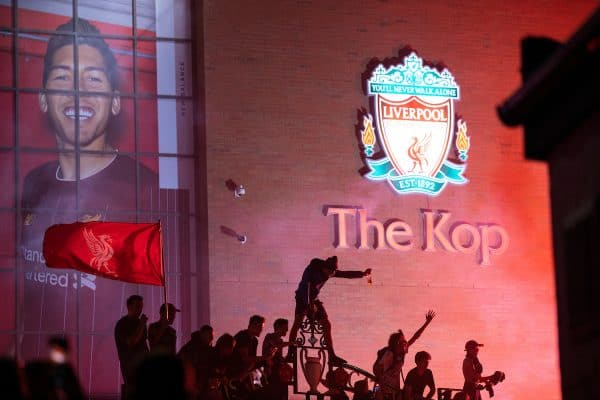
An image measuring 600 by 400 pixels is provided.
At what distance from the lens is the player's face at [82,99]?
28281 millimetres

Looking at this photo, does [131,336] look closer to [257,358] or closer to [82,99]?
[257,358]

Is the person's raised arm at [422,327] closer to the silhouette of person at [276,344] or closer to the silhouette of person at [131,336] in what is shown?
the silhouette of person at [276,344]

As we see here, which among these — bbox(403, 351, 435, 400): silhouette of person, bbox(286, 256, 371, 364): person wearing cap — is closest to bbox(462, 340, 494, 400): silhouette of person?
bbox(403, 351, 435, 400): silhouette of person

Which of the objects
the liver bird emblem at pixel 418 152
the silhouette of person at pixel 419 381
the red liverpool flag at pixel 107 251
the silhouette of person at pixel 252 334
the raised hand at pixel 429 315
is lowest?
the silhouette of person at pixel 419 381

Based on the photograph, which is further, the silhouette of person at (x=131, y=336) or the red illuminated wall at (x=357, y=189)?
the red illuminated wall at (x=357, y=189)

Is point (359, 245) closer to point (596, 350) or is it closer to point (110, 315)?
point (110, 315)

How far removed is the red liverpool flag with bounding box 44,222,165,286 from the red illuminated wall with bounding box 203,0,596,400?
362cm

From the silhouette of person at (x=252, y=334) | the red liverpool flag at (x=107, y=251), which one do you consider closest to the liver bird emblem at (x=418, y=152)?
the red liverpool flag at (x=107, y=251)

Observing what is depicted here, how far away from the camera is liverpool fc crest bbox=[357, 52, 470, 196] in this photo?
97.2 feet

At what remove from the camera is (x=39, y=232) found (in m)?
27.6

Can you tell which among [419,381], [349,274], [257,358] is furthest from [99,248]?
[419,381]

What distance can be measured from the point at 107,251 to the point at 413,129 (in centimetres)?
810

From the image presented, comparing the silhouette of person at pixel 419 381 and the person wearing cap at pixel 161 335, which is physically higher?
the person wearing cap at pixel 161 335

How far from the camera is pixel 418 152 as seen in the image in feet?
98.4
